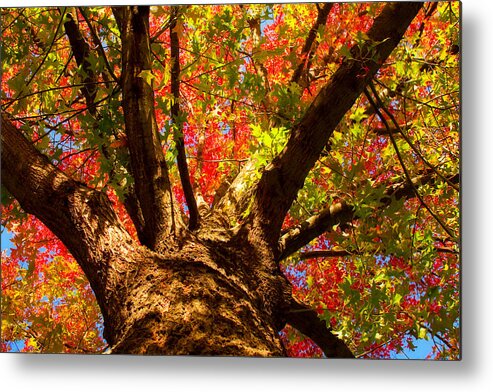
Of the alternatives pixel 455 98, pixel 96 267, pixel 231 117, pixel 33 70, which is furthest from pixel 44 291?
pixel 455 98

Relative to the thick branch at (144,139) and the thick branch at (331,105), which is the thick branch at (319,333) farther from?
the thick branch at (144,139)

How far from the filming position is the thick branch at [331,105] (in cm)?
182

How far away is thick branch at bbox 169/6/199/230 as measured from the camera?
6.46 feet

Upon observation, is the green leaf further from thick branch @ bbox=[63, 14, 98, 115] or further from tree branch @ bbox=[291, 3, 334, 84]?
tree branch @ bbox=[291, 3, 334, 84]

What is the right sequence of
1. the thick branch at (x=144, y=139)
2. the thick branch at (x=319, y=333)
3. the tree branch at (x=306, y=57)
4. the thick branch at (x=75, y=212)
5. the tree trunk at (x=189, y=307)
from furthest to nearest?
the tree branch at (x=306, y=57), the thick branch at (x=319, y=333), the thick branch at (x=144, y=139), the thick branch at (x=75, y=212), the tree trunk at (x=189, y=307)

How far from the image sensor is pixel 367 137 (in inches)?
90.0

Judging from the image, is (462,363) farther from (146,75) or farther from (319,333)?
(146,75)

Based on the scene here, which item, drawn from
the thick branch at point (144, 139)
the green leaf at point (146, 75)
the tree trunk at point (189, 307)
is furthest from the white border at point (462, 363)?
the green leaf at point (146, 75)

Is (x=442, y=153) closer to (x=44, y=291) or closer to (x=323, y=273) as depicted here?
(x=323, y=273)

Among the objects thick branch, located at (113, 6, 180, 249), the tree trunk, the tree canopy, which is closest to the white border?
the tree canopy

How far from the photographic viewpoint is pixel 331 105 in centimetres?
183

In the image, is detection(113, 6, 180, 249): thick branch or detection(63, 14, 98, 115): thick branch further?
detection(63, 14, 98, 115): thick branch

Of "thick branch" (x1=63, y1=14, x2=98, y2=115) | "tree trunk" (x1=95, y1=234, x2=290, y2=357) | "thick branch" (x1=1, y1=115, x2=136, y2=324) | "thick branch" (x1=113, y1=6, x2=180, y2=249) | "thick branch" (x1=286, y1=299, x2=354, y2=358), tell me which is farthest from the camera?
"thick branch" (x1=63, y1=14, x2=98, y2=115)

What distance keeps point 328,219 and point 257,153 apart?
40cm
